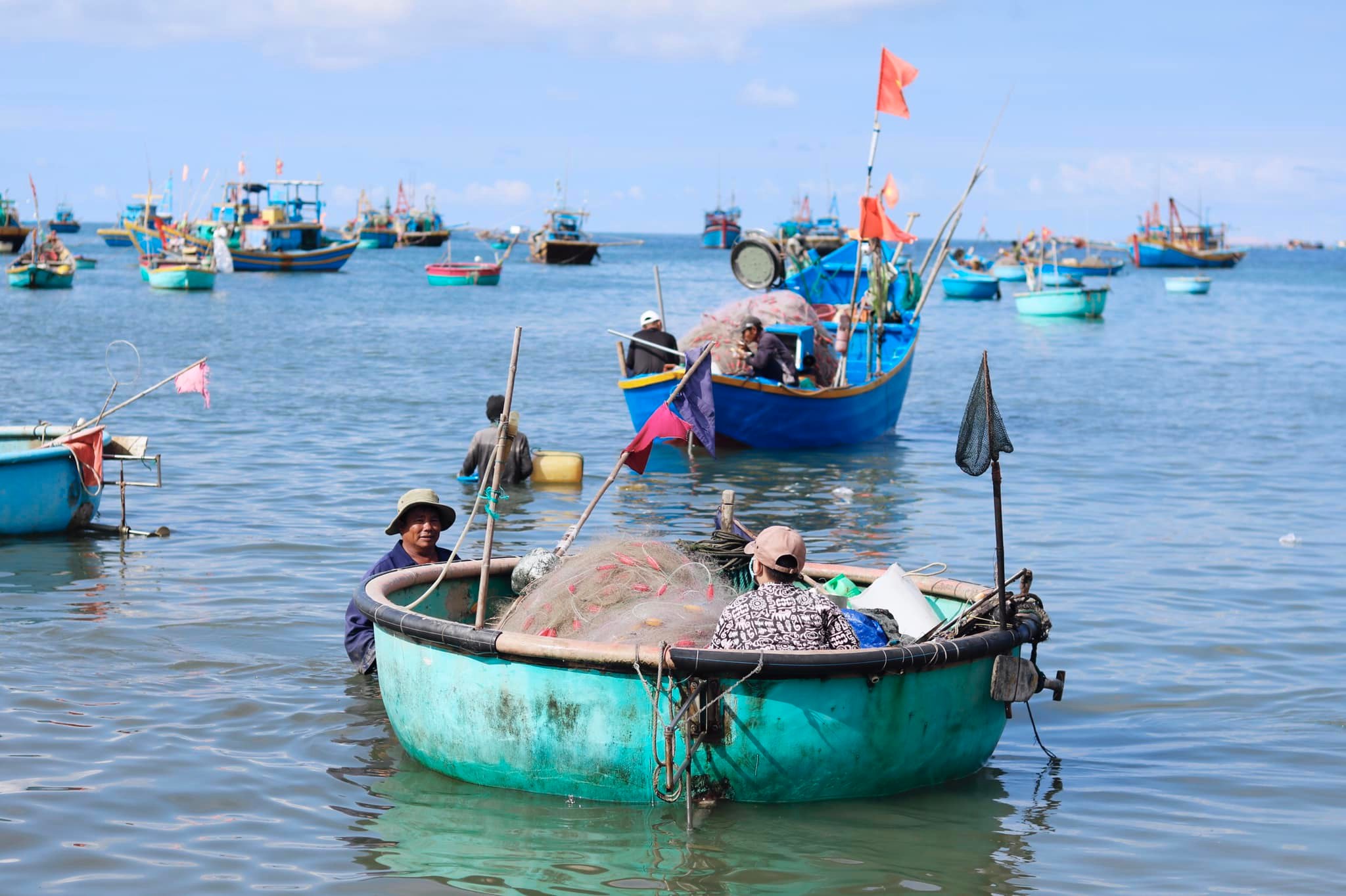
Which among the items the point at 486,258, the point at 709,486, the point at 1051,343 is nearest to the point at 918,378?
the point at 1051,343

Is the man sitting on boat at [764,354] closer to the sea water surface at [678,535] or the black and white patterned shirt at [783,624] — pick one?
the sea water surface at [678,535]

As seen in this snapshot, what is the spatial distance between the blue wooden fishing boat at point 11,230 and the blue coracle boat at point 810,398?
3017 inches

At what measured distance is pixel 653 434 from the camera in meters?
7.16

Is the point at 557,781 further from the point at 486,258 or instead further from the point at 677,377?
the point at 486,258

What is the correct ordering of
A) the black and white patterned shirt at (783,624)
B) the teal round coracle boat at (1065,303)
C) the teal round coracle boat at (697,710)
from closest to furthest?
1. the teal round coracle boat at (697,710)
2. the black and white patterned shirt at (783,624)
3. the teal round coracle boat at (1065,303)

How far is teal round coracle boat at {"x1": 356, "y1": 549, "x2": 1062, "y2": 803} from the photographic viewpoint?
538cm

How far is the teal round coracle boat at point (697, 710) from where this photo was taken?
5.38 m

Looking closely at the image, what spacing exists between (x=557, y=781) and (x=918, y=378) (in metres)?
25.0

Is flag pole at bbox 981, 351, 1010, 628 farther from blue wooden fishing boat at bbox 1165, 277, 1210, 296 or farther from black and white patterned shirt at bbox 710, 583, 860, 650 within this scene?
blue wooden fishing boat at bbox 1165, 277, 1210, 296

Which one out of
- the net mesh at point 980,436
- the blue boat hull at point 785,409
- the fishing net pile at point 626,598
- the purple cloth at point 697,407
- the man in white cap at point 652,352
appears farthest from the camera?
the blue boat hull at point 785,409

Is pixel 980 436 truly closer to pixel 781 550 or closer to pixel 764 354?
pixel 781 550

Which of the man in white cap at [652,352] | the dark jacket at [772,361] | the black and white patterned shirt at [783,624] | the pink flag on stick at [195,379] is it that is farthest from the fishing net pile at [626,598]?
the dark jacket at [772,361]

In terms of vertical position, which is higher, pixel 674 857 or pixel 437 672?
pixel 437 672

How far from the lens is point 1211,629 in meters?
9.19
